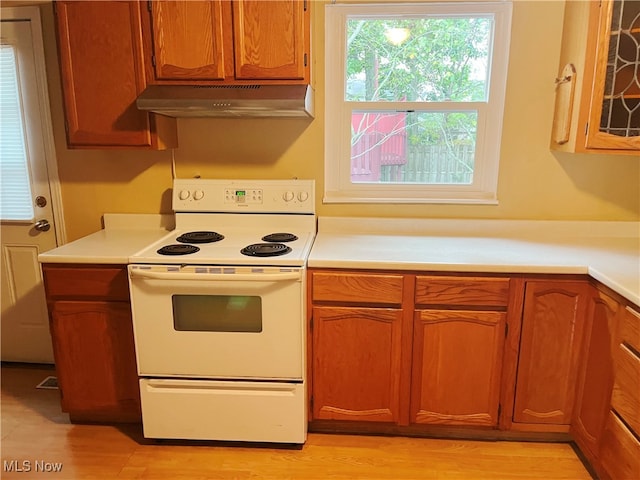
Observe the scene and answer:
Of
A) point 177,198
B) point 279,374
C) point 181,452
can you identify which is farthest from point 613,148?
point 181,452

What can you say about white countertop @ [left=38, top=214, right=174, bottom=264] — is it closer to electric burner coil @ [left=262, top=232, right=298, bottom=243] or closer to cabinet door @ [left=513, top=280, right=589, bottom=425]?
electric burner coil @ [left=262, top=232, right=298, bottom=243]

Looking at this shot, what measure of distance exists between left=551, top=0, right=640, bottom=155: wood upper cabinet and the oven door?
56.8 inches

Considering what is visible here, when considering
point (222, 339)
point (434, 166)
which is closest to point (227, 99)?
point (222, 339)

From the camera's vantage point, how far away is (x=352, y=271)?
2004 millimetres

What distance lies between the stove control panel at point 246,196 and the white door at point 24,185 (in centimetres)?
86

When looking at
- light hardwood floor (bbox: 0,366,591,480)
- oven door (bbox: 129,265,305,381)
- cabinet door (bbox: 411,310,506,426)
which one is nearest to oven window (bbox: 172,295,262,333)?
oven door (bbox: 129,265,305,381)

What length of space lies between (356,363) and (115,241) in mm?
1347

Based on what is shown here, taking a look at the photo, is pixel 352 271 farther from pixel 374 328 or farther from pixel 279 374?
pixel 279 374

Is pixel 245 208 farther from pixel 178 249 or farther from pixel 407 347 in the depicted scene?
pixel 407 347

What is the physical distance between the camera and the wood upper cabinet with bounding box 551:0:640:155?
195 cm

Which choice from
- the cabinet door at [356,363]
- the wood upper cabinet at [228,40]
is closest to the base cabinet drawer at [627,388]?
the cabinet door at [356,363]

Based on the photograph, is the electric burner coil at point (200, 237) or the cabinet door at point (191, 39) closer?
the cabinet door at point (191, 39)

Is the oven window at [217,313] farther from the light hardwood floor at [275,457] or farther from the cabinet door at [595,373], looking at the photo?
the cabinet door at [595,373]

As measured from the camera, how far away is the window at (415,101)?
2.34 metres
